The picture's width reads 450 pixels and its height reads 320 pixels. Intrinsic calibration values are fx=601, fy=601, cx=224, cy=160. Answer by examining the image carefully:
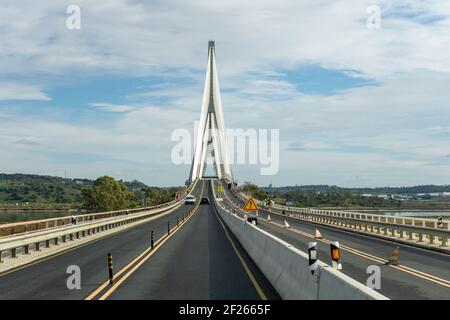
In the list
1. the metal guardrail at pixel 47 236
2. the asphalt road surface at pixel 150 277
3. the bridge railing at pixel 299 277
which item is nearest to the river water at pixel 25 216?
the metal guardrail at pixel 47 236

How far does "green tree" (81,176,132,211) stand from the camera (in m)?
187

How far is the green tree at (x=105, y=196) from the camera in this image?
612 ft

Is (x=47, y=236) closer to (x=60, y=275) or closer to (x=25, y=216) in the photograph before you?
(x=60, y=275)

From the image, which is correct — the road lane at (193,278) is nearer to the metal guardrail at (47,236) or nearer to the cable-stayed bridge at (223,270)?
the cable-stayed bridge at (223,270)

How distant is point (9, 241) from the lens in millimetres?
20281

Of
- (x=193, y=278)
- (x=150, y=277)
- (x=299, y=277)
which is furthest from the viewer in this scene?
(x=150, y=277)

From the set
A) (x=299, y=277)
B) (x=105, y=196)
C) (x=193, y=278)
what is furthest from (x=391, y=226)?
(x=105, y=196)

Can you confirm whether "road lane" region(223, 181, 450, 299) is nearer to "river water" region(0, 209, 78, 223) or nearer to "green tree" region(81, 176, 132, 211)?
"river water" region(0, 209, 78, 223)

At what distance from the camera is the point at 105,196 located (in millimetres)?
187000

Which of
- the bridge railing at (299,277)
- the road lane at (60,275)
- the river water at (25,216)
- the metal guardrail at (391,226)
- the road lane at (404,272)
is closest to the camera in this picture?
the bridge railing at (299,277)

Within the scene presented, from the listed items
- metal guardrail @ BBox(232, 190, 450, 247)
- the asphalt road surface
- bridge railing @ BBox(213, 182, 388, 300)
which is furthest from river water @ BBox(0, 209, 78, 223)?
bridge railing @ BBox(213, 182, 388, 300)

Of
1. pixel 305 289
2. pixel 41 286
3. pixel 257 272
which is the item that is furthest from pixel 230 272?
pixel 305 289
